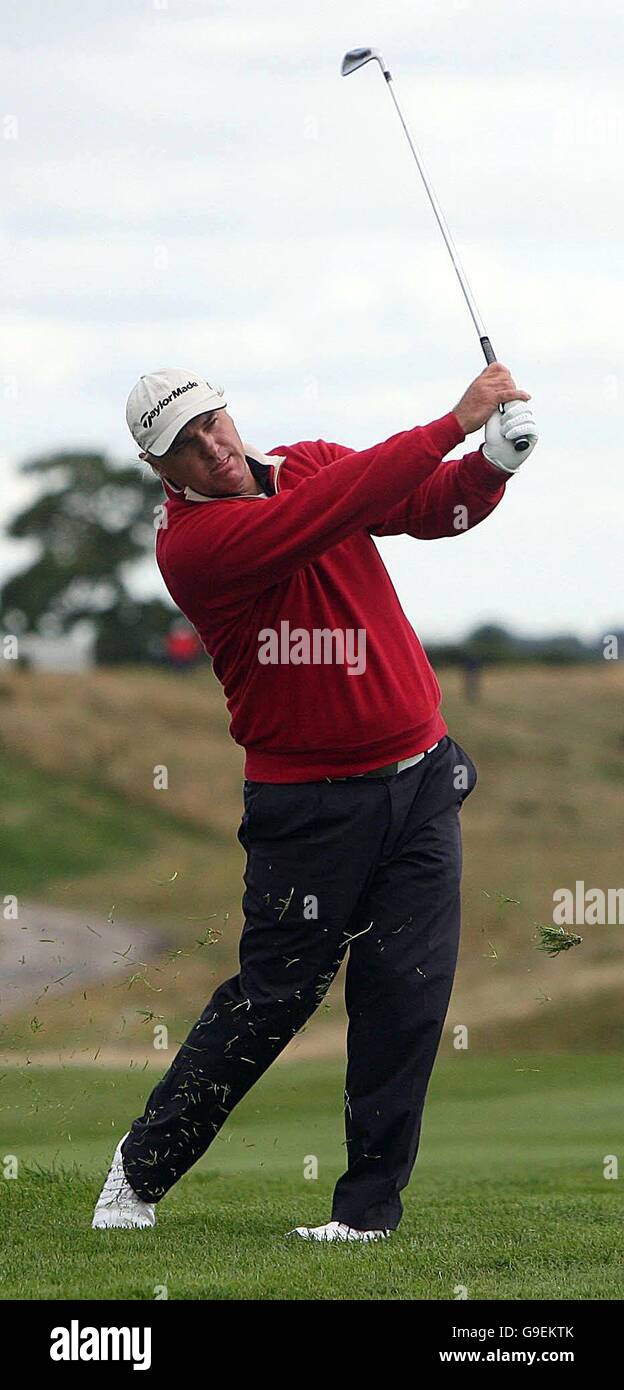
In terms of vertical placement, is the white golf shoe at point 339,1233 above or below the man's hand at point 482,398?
below

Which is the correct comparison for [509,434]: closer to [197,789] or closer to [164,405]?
[164,405]

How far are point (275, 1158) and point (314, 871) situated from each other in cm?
231

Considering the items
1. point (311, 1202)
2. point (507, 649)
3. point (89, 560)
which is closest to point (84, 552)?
point (89, 560)

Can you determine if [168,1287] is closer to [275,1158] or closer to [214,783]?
[275,1158]

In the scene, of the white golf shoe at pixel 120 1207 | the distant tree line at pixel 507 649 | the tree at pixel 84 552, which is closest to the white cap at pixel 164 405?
the white golf shoe at pixel 120 1207

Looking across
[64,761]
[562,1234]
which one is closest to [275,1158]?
[562,1234]

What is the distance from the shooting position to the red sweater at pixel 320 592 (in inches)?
149

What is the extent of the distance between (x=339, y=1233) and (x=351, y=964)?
2.02 feet

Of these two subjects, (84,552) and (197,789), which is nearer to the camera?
(197,789)

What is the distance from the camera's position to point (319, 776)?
13.2ft

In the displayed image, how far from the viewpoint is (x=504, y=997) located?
1478 cm

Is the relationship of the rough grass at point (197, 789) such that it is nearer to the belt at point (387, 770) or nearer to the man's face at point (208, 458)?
the belt at point (387, 770)

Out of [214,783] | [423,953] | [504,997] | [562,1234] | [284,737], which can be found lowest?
[562,1234]
